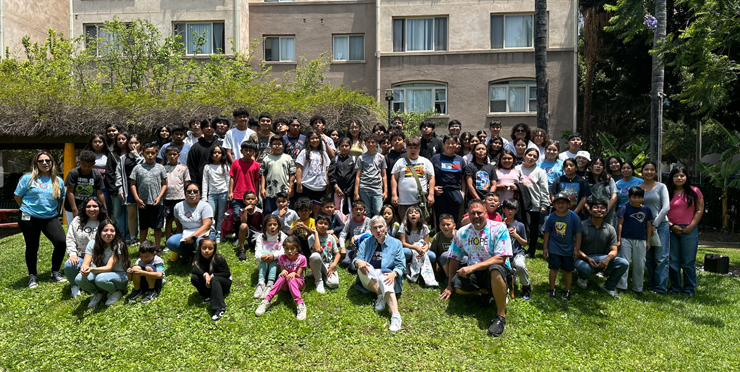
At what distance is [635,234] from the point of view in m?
7.86

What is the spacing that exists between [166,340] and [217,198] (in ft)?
9.40

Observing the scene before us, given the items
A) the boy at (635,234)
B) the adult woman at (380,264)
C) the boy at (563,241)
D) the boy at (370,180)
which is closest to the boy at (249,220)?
the boy at (370,180)

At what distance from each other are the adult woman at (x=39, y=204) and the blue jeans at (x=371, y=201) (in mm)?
4618

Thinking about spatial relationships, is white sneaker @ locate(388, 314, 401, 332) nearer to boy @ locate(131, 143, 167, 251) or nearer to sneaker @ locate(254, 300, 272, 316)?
sneaker @ locate(254, 300, 272, 316)

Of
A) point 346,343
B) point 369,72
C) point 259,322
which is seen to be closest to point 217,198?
point 259,322

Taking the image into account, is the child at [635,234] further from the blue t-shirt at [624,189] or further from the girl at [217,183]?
the girl at [217,183]

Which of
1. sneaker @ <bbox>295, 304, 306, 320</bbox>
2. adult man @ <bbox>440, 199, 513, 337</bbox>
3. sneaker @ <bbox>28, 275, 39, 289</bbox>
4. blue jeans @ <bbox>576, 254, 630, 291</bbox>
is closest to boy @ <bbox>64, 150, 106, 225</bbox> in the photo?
sneaker @ <bbox>28, 275, 39, 289</bbox>

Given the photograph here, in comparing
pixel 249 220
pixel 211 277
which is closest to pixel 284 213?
pixel 249 220

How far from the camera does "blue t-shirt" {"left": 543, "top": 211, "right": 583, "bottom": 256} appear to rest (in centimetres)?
739

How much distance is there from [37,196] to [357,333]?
510 cm

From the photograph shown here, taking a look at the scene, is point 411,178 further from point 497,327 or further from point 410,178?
point 497,327

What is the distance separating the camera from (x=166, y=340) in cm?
633

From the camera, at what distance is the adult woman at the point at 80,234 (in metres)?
7.18

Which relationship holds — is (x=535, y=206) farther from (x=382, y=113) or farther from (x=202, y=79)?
(x=202, y=79)
